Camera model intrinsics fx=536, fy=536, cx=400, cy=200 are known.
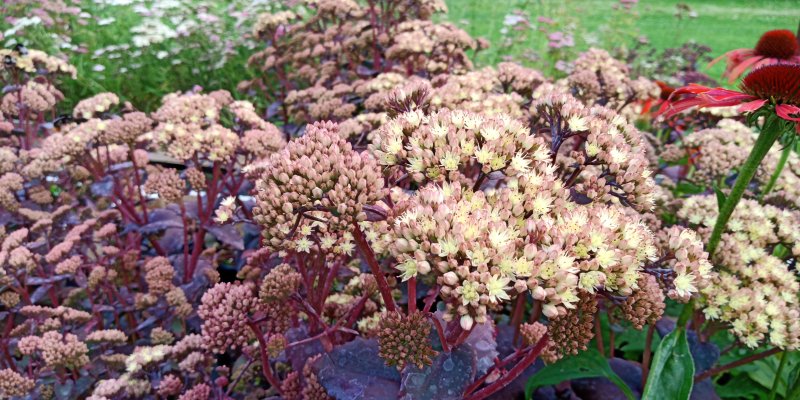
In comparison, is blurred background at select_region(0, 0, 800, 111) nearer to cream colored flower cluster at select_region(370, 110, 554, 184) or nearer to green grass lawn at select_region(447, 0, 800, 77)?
green grass lawn at select_region(447, 0, 800, 77)

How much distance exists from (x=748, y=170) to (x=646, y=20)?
7.72 metres

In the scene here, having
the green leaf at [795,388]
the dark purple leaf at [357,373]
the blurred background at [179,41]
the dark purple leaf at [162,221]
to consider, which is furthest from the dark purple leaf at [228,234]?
the blurred background at [179,41]

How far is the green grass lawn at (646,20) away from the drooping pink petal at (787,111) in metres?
4.32

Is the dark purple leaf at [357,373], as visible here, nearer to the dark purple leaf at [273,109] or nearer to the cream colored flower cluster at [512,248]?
the cream colored flower cluster at [512,248]

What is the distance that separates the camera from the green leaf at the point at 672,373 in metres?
1.15

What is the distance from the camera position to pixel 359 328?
1.55 m

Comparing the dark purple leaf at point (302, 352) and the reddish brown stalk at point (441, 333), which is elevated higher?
the reddish brown stalk at point (441, 333)

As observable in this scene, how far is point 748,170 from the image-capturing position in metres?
1.31

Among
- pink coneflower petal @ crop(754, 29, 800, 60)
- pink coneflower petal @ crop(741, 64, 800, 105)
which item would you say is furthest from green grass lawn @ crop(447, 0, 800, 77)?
pink coneflower petal @ crop(741, 64, 800, 105)

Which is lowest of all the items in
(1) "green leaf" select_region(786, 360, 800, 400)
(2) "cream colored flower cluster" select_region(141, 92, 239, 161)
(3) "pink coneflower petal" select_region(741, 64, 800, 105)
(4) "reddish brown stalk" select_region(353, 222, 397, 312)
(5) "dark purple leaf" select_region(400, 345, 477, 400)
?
(1) "green leaf" select_region(786, 360, 800, 400)

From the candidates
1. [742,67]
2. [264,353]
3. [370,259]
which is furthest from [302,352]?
[742,67]

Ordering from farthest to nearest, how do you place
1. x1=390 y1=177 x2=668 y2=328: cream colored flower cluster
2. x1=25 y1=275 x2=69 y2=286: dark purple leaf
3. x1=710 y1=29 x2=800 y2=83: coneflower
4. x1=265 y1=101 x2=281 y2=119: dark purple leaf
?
1. x1=265 y1=101 x2=281 y2=119: dark purple leaf
2. x1=710 y1=29 x2=800 y2=83: coneflower
3. x1=25 y1=275 x2=69 y2=286: dark purple leaf
4. x1=390 y1=177 x2=668 y2=328: cream colored flower cluster

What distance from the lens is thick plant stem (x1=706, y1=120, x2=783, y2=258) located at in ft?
4.12

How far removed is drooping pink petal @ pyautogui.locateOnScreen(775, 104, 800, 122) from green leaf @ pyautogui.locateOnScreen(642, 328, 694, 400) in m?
0.51
